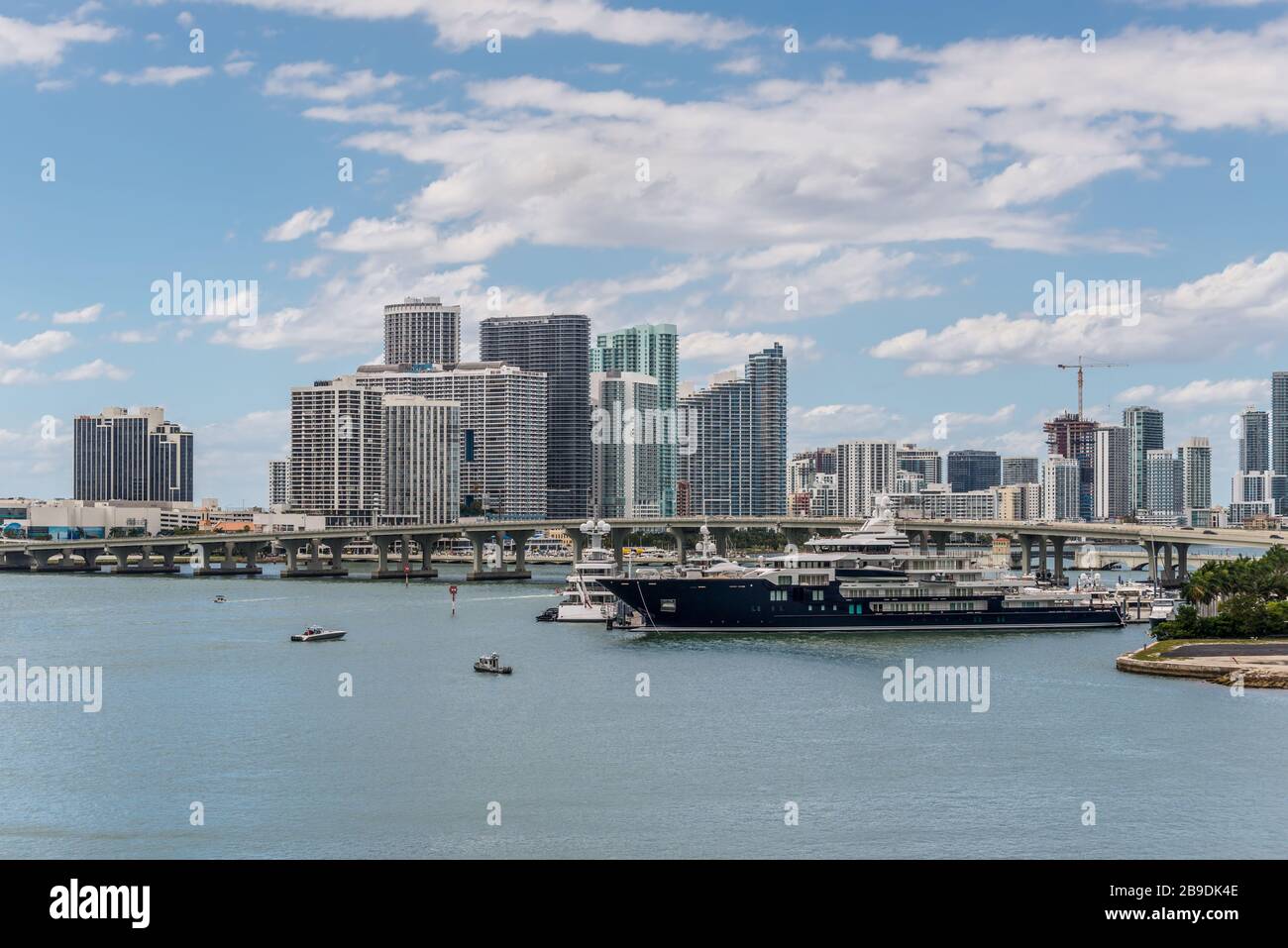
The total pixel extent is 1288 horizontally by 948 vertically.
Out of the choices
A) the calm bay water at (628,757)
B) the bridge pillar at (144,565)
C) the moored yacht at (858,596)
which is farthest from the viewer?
the bridge pillar at (144,565)

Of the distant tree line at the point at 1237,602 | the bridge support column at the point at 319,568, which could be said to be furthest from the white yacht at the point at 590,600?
the bridge support column at the point at 319,568

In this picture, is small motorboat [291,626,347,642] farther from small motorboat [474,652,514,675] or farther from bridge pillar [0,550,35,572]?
bridge pillar [0,550,35,572]

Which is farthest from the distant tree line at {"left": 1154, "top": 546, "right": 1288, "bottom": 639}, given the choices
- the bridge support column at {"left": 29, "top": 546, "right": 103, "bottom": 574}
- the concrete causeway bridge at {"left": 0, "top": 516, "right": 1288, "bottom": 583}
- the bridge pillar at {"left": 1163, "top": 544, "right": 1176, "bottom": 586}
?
the bridge support column at {"left": 29, "top": 546, "right": 103, "bottom": 574}

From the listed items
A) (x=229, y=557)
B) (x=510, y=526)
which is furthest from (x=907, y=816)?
(x=229, y=557)

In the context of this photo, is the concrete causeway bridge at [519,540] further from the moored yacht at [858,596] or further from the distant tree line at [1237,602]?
the moored yacht at [858,596]
